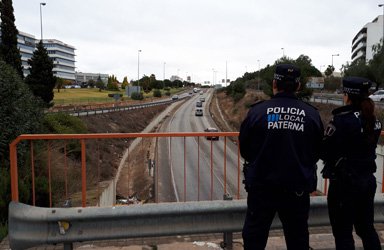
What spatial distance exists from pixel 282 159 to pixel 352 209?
2.96ft

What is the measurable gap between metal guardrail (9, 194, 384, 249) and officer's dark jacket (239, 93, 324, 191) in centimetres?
112

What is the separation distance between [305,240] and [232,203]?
41.9 inches

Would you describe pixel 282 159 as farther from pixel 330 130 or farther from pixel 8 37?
pixel 8 37

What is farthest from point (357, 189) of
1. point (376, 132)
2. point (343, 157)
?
point (376, 132)

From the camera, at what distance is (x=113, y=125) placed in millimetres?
35344

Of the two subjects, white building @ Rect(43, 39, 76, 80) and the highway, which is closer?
the highway

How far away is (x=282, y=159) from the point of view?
106 inches

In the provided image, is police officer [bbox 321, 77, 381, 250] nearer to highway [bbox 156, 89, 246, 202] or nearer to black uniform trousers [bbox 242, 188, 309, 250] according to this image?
black uniform trousers [bbox 242, 188, 309, 250]

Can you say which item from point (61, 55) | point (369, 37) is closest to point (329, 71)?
point (369, 37)

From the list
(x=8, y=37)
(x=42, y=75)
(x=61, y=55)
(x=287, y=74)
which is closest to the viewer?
(x=287, y=74)

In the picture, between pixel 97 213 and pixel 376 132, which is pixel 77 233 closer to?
pixel 97 213

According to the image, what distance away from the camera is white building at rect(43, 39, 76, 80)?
145375 mm

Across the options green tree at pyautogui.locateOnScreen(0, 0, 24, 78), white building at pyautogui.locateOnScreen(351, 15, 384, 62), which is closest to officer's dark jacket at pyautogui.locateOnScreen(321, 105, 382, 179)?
green tree at pyautogui.locateOnScreen(0, 0, 24, 78)

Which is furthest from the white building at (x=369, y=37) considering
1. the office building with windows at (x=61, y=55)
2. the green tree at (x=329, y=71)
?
the office building with windows at (x=61, y=55)
